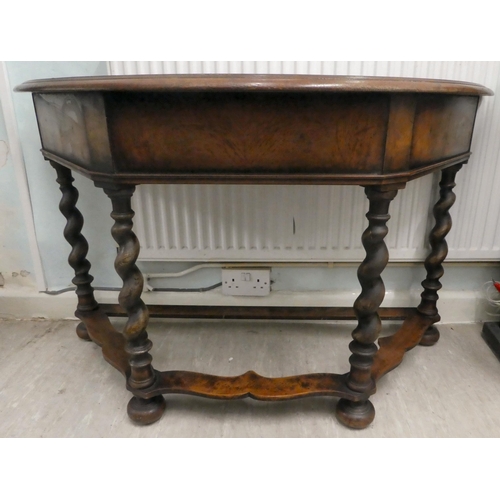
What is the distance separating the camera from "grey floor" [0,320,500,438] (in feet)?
2.74

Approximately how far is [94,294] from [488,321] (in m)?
1.17

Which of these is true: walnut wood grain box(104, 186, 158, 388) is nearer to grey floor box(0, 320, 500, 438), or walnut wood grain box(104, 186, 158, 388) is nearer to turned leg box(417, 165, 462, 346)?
grey floor box(0, 320, 500, 438)

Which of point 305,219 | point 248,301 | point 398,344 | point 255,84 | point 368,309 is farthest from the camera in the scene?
point 248,301

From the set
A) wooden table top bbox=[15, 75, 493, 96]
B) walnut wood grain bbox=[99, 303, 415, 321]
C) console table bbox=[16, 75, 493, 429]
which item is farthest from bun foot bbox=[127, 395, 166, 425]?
wooden table top bbox=[15, 75, 493, 96]

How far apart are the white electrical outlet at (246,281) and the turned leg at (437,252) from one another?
17.0 inches

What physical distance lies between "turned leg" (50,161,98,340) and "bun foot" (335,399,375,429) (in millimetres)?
722

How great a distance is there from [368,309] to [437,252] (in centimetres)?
43

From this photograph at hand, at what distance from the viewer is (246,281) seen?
1186 millimetres

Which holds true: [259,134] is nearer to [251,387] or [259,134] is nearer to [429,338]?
[251,387]

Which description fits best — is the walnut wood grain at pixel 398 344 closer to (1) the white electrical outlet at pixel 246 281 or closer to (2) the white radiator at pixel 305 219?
(2) the white radiator at pixel 305 219

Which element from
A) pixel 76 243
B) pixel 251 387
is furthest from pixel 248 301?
pixel 76 243

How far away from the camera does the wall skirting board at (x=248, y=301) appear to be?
3.90ft

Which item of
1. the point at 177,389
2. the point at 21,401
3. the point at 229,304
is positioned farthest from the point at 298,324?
the point at 21,401

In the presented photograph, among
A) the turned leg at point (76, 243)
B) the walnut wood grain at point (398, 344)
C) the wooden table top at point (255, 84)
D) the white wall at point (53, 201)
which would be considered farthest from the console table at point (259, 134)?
the white wall at point (53, 201)
